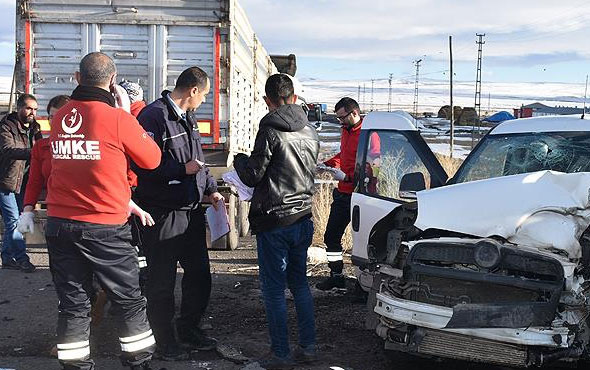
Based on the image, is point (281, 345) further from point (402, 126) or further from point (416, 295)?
point (402, 126)

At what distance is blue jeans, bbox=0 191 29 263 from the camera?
7957 millimetres

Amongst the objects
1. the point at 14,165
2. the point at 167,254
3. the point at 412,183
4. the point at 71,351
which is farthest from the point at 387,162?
the point at 14,165

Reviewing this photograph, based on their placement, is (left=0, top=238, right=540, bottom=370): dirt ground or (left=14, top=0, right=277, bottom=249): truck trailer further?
(left=14, top=0, right=277, bottom=249): truck trailer

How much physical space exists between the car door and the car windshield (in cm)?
34

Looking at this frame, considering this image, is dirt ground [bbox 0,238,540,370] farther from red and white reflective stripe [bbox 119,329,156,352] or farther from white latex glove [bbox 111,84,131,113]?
white latex glove [bbox 111,84,131,113]

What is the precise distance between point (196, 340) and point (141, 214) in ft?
4.09

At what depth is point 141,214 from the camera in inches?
188

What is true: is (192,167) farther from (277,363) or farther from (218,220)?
(277,363)

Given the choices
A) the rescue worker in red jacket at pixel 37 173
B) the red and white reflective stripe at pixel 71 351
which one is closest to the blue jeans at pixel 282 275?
the red and white reflective stripe at pixel 71 351

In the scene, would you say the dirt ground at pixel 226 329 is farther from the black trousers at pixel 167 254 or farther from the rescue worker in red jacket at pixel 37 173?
the rescue worker in red jacket at pixel 37 173

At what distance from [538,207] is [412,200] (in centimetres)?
142

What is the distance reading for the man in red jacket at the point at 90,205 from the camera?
423 centimetres

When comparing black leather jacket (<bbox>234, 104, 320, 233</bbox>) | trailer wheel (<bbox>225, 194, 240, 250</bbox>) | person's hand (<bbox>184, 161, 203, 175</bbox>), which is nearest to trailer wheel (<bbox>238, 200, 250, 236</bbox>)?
trailer wheel (<bbox>225, 194, 240, 250</bbox>)

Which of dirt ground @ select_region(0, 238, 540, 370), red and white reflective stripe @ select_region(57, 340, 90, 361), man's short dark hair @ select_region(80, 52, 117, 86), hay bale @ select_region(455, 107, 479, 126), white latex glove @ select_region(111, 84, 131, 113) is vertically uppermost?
hay bale @ select_region(455, 107, 479, 126)
